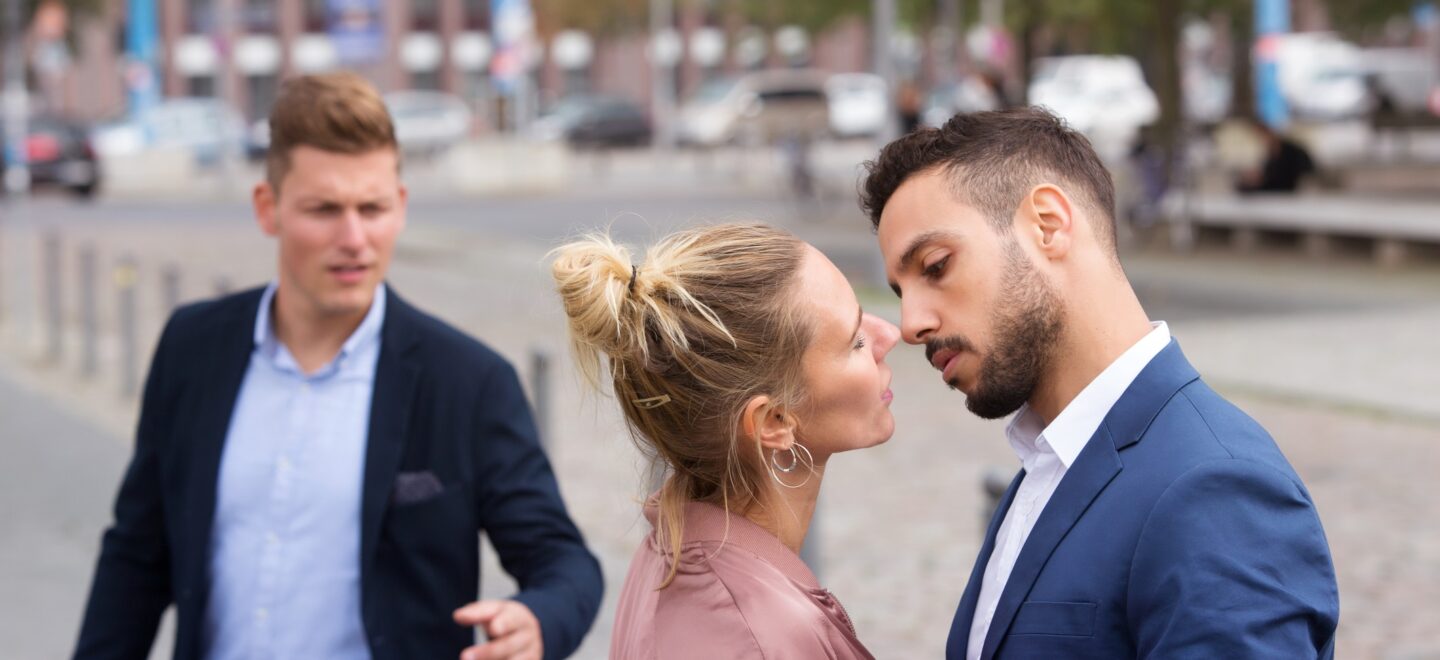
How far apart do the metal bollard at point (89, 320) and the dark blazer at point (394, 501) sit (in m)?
9.84

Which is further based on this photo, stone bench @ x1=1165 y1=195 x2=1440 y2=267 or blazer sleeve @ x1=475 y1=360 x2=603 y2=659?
stone bench @ x1=1165 y1=195 x2=1440 y2=267

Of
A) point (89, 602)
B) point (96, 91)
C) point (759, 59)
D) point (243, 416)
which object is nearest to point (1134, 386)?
point (243, 416)

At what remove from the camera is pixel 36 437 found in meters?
10.1

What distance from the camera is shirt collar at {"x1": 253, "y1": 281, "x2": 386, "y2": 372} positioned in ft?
10.6

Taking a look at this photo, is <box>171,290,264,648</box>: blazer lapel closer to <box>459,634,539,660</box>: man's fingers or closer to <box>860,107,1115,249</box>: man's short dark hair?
<box>459,634,539,660</box>: man's fingers

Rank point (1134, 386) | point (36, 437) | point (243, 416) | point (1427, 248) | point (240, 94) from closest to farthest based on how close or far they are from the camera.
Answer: point (1134, 386), point (243, 416), point (36, 437), point (1427, 248), point (240, 94)

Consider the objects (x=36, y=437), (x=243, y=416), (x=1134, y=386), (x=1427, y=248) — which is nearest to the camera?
(x=1134, y=386)

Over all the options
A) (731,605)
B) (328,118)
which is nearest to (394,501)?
(328,118)

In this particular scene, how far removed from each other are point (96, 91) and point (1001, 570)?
7768 centimetres

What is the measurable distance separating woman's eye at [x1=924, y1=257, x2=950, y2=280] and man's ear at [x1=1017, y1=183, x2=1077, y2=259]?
9cm

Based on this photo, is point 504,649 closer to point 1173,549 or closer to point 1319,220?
point 1173,549

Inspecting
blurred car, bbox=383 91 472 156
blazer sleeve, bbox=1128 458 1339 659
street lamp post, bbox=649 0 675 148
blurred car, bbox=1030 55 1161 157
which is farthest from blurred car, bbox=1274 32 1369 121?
blazer sleeve, bbox=1128 458 1339 659

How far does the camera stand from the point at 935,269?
2.07 m

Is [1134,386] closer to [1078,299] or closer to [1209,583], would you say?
[1078,299]
